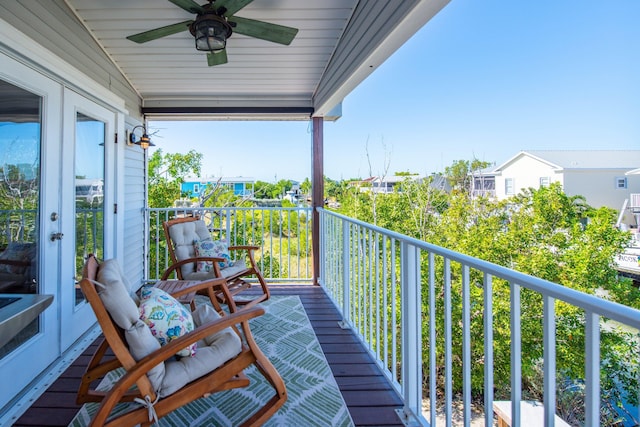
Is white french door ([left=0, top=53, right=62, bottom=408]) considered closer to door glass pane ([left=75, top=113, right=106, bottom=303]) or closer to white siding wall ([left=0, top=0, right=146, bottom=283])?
white siding wall ([left=0, top=0, right=146, bottom=283])

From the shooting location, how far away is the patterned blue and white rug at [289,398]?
6.17 ft

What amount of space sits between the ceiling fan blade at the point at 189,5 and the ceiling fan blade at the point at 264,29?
21 centimetres

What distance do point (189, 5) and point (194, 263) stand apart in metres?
2.23

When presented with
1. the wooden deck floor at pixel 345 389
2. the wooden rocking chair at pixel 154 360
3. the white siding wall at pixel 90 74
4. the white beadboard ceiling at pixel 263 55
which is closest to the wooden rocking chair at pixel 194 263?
the white siding wall at pixel 90 74

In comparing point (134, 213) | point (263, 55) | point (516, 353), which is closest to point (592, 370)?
point (516, 353)

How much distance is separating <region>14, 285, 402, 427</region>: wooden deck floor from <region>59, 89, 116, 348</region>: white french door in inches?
15.5

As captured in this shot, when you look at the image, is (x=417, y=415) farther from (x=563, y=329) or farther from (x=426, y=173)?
(x=426, y=173)

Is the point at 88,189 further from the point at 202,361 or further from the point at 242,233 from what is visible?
the point at 242,233

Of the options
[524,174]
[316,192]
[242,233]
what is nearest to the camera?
[316,192]

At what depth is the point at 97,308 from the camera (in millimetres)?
1438

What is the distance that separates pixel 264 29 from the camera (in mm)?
2535

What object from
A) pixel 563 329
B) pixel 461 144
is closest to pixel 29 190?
pixel 563 329

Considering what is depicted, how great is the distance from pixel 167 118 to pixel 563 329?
11573 millimetres

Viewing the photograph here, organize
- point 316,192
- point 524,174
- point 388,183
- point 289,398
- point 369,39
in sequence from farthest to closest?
point 388,183 → point 524,174 → point 316,192 → point 369,39 → point 289,398
